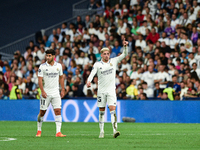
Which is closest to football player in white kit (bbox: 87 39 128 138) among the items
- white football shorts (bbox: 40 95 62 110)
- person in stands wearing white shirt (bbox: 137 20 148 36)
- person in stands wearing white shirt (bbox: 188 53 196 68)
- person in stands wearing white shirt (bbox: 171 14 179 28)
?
white football shorts (bbox: 40 95 62 110)

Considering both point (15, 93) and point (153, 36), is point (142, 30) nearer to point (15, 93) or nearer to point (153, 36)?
point (153, 36)

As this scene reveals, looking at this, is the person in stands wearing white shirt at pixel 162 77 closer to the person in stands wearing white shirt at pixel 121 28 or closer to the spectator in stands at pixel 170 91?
the spectator in stands at pixel 170 91

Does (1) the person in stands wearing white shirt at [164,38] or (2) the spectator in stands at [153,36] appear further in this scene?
(2) the spectator in stands at [153,36]

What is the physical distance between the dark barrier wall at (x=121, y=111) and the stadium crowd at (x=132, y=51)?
388 mm

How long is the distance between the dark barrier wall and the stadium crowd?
0.39m

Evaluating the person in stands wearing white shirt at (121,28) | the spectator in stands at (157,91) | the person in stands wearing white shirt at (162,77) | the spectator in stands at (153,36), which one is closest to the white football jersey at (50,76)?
the spectator in stands at (157,91)

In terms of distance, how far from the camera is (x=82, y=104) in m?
20.0

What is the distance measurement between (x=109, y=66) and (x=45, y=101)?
6.34 feet

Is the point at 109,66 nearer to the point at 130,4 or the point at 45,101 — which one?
the point at 45,101

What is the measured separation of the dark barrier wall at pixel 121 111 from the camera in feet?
60.3

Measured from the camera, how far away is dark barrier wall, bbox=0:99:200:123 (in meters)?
18.4

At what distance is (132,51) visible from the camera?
2188 cm

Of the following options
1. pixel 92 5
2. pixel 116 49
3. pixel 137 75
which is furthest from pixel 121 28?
pixel 92 5

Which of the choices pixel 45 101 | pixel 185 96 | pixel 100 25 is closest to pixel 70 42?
pixel 100 25
